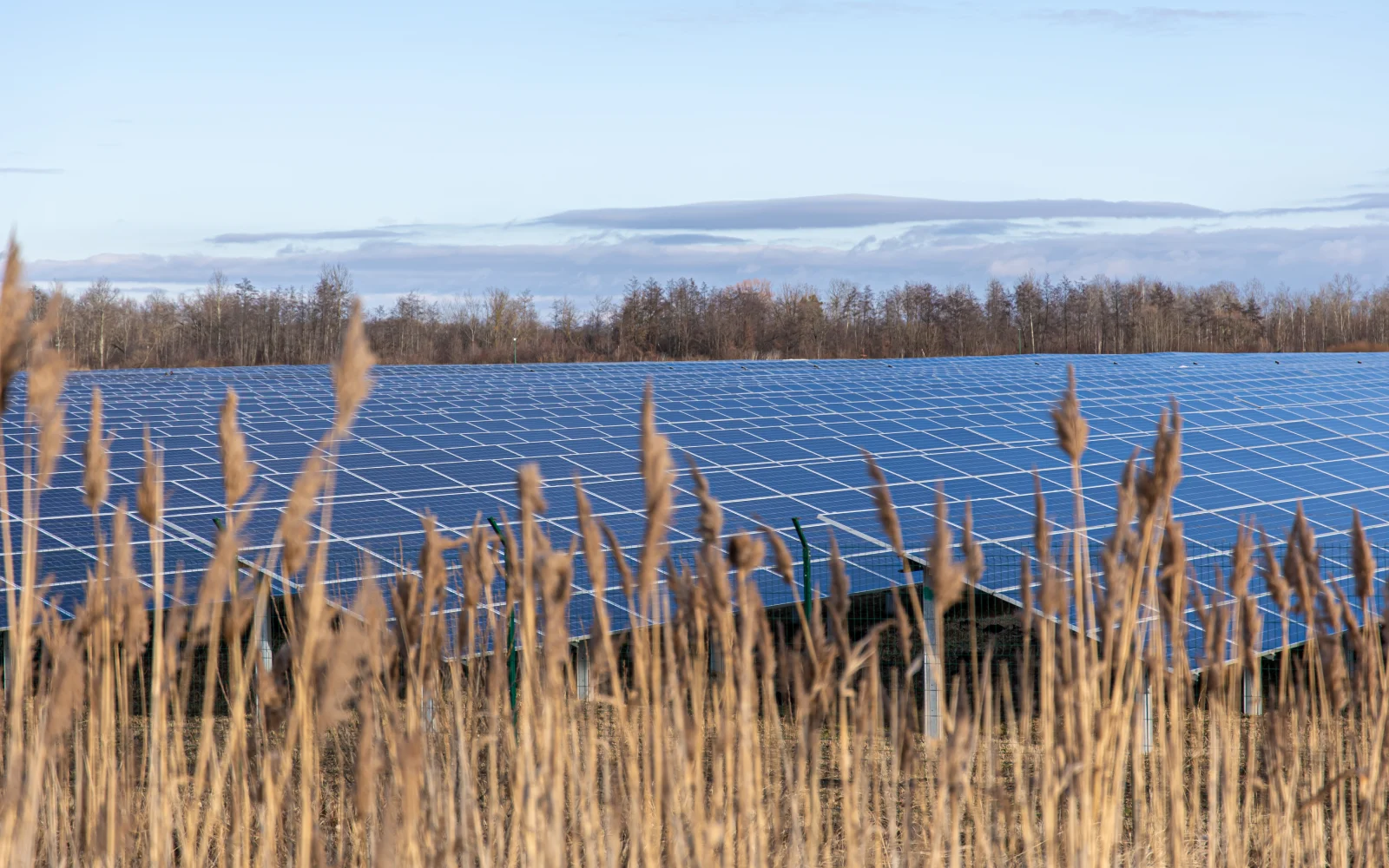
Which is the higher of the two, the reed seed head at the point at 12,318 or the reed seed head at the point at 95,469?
the reed seed head at the point at 12,318

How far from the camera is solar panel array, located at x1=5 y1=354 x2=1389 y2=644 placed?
12227 millimetres

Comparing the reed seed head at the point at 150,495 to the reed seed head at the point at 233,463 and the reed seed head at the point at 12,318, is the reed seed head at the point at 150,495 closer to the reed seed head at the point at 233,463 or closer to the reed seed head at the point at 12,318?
the reed seed head at the point at 233,463

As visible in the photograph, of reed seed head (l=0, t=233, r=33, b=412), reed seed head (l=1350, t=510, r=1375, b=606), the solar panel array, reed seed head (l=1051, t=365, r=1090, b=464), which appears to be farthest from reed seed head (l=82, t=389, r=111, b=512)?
the solar panel array

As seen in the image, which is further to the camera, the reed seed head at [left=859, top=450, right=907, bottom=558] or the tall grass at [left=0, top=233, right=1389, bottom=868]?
the reed seed head at [left=859, top=450, right=907, bottom=558]

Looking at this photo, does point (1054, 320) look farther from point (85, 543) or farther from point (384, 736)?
point (384, 736)

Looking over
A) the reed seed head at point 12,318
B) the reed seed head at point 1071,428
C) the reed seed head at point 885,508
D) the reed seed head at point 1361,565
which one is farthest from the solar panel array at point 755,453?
the reed seed head at point 12,318

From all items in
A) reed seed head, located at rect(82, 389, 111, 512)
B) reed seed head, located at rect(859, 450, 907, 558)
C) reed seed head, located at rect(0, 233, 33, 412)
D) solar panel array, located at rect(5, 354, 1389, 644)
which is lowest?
solar panel array, located at rect(5, 354, 1389, 644)

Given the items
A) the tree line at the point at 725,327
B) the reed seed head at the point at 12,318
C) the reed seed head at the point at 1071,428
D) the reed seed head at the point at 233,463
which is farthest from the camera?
the tree line at the point at 725,327

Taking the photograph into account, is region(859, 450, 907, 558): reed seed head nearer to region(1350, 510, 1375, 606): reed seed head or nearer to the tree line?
region(1350, 510, 1375, 606): reed seed head

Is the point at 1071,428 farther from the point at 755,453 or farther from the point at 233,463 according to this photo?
the point at 755,453

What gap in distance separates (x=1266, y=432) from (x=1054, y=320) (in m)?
54.9

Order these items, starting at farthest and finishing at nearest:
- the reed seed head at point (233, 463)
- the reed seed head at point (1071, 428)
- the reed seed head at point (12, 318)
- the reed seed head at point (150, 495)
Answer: the reed seed head at point (1071, 428)
the reed seed head at point (150, 495)
the reed seed head at point (233, 463)
the reed seed head at point (12, 318)

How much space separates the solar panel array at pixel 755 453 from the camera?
1223 cm

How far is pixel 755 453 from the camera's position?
53.2 feet
